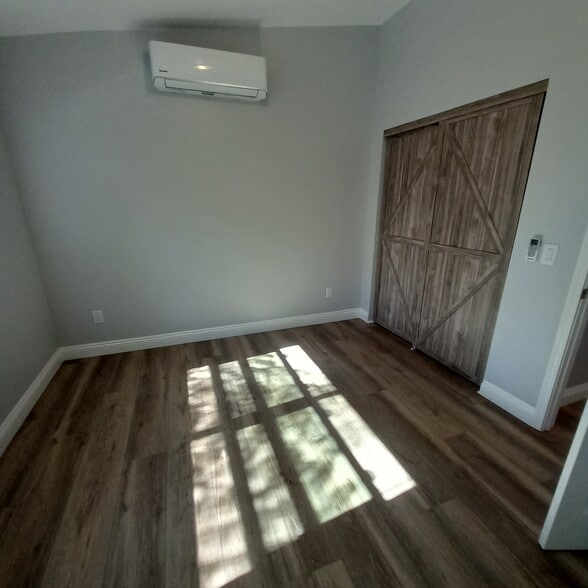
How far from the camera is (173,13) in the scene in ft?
6.96

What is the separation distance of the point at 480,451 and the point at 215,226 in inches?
106

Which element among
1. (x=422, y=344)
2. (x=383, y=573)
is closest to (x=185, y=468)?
(x=383, y=573)

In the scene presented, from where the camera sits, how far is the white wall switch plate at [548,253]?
167 cm

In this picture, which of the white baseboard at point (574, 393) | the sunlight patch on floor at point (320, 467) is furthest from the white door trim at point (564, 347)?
the sunlight patch on floor at point (320, 467)

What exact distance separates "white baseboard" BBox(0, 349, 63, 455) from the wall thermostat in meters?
3.38

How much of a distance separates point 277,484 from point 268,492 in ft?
0.20

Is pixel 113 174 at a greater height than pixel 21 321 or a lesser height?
greater

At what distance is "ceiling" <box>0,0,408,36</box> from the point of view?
1.84 m

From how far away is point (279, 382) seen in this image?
2.36 metres

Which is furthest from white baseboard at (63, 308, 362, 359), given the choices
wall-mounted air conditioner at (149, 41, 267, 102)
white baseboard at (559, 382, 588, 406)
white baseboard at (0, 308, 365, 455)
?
wall-mounted air conditioner at (149, 41, 267, 102)

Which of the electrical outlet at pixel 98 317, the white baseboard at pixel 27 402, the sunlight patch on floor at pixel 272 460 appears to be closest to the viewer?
the sunlight patch on floor at pixel 272 460

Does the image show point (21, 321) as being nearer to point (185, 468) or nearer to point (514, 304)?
point (185, 468)

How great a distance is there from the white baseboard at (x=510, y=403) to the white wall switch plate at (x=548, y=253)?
938 mm

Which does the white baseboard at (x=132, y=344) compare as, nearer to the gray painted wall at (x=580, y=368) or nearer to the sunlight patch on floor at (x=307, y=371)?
the sunlight patch on floor at (x=307, y=371)
